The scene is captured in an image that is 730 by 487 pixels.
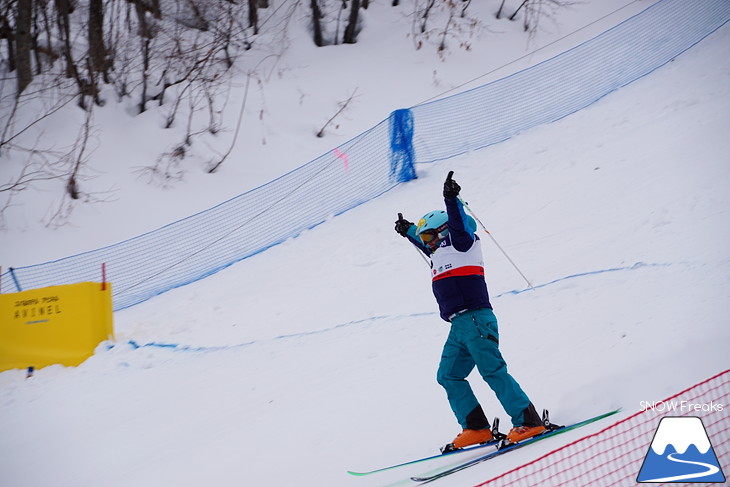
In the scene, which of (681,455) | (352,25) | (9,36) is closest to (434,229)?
(681,455)

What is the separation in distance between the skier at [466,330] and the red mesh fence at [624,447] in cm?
37

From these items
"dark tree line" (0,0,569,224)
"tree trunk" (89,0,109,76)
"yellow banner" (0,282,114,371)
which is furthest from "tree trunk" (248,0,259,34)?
"yellow banner" (0,282,114,371)

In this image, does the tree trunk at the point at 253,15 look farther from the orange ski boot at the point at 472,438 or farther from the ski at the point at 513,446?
the ski at the point at 513,446

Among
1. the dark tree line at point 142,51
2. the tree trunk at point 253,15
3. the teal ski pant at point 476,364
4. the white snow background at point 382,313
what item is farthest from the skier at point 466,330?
the tree trunk at point 253,15

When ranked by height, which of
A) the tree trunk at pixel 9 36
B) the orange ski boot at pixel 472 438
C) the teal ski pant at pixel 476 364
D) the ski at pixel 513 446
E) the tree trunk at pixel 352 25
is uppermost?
the tree trunk at pixel 352 25

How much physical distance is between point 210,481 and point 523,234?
17.0 ft

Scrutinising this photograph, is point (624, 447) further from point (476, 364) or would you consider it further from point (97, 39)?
point (97, 39)

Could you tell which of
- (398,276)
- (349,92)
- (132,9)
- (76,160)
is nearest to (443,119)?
(349,92)

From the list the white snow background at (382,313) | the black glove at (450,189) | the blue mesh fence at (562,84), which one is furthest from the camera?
the blue mesh fence at (562,84)

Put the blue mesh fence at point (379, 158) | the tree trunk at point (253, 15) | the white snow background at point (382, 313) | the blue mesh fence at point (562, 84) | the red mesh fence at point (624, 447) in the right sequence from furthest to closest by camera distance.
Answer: the tree trunk at point (253, 15)
the blue mesh fence at point (562, 84)
the blue mesh fence at point (379, 158)
the white snow background at point (382, 313)
the red mesh fence at point (624, 447)

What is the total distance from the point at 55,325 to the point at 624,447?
6490mm

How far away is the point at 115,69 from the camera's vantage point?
600 inches

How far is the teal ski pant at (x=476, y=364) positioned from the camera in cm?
441

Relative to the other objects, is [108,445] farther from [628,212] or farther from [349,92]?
[349,92]
